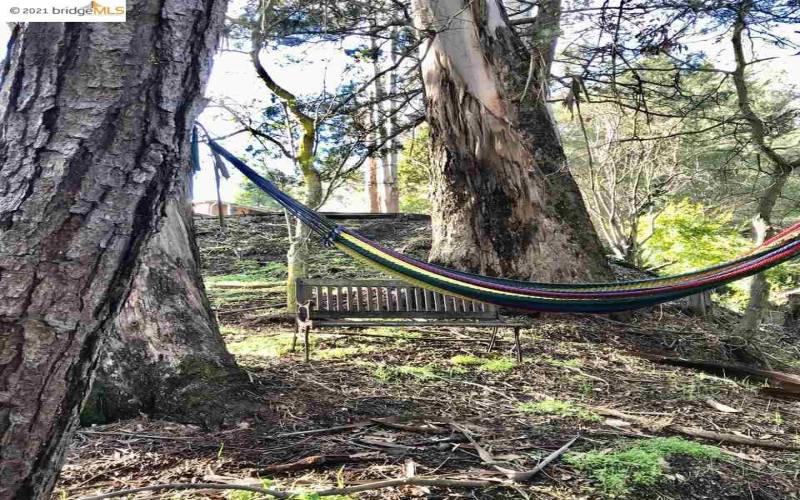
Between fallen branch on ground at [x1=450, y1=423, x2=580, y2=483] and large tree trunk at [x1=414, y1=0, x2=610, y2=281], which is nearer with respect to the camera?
fallen branch on ground at [x1=450, y1=423, x2=580, y2=483]

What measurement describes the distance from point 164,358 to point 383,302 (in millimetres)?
1615

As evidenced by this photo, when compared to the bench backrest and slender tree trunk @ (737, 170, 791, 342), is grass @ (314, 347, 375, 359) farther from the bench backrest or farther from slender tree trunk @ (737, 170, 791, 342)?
slender tree trunk @ (737, 170, 791, 342)

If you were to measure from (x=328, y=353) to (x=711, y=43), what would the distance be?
11.1 feet

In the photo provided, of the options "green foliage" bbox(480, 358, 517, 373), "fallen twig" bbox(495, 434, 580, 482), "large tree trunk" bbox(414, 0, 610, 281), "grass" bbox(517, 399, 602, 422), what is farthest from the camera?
"large tree trunk" bbox(414, 0, 610, 281)

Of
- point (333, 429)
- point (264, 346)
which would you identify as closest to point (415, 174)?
point (264, 346)

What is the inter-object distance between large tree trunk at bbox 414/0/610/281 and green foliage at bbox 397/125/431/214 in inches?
271

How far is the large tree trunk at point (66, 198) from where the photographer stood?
892 mm

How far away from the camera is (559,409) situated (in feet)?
8.48

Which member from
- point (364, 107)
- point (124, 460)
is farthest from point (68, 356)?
point (364, 107)

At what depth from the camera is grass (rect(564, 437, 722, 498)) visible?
1.72 meters

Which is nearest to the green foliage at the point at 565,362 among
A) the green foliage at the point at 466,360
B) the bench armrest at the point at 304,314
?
the green foliage at the point at 466,360

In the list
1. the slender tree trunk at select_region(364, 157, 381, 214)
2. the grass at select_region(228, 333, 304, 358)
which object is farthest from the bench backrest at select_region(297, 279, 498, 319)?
the slender tree trunk at select_region(364, 157, 381, 214)

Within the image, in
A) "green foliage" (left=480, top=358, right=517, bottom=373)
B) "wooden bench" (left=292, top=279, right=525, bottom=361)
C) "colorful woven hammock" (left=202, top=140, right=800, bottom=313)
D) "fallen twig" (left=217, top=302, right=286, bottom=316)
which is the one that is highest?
"colorful woven hammock" (left=202, top=140, right=800, bottom=313)

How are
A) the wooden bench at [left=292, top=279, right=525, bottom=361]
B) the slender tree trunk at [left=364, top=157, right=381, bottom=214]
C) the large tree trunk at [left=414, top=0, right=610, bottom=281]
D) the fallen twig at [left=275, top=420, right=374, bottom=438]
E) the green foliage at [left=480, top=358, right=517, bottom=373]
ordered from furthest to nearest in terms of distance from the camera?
1. the slender tree trunk at [left=364, top=157, right=381, bottom=214]
2. the large tree trunk at [left=414, top=0, right=610, bottom=281]
3. the wooden bench at [left=292, top=279, right=525, bottom=361]
4. the green foliage at [left=480, top=358, right=517, bottom=373]
5. the fallen twig at [left=275, top=420, right=374, bottom=438]
